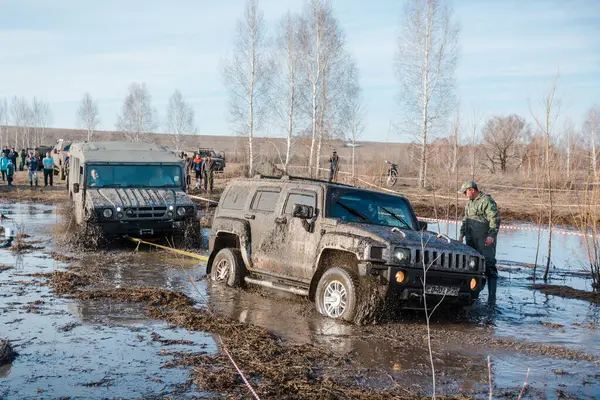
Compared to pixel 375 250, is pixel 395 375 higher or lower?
lower

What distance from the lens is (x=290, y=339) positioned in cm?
705

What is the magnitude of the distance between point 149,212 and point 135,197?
476 mm

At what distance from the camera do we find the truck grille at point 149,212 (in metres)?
13.8

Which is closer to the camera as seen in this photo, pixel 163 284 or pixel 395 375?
pixel 395 375

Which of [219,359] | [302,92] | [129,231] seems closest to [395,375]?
[219,359]

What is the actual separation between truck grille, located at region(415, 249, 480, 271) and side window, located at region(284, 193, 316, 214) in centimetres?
161

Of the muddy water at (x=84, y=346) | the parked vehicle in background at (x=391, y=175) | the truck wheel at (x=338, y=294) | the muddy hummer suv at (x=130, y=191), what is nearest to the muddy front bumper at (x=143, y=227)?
the muddy hummer suv at (x=130, y=191)

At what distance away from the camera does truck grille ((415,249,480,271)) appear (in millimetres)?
7723

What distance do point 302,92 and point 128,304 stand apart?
3245 cm

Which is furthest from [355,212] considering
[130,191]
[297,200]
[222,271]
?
[130,191]

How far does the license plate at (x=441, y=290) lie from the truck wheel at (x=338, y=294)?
0.85 m

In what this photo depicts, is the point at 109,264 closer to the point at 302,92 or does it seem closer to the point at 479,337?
the point at 479,337

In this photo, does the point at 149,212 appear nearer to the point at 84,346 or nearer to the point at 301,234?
the point at 301,234

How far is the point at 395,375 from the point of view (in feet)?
19.3
